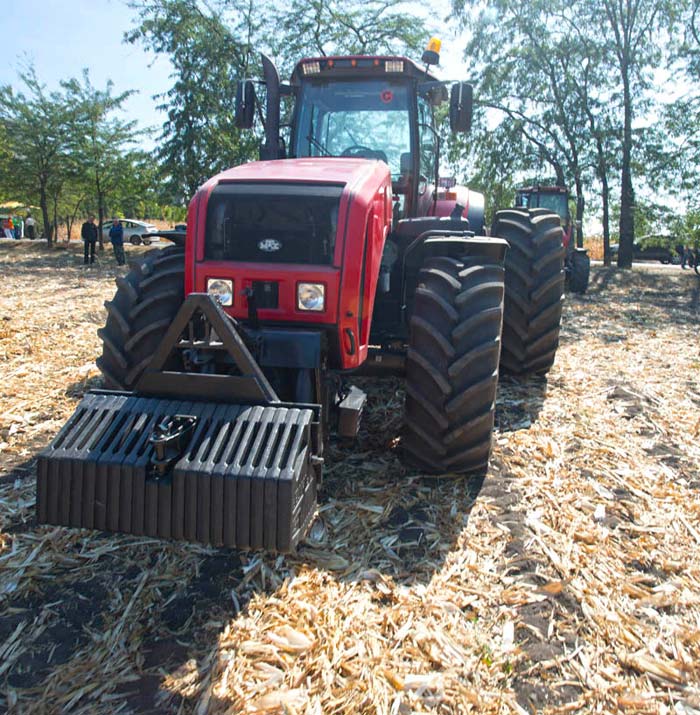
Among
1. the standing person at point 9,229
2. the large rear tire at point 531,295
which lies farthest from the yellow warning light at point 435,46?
the standing person at point 9,229

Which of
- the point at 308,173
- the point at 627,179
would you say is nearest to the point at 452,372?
the point at 308,173

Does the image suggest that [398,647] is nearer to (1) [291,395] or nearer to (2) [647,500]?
(1) [291,395]

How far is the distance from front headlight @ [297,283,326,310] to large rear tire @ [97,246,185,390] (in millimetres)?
943

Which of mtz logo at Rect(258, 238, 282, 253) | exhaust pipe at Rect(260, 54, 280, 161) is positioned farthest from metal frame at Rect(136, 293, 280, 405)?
exhaust pipe at Rect(260, 54, 280, 161)

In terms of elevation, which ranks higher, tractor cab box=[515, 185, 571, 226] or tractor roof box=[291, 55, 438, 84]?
tractor roof box=[291, 55, 438, 84]

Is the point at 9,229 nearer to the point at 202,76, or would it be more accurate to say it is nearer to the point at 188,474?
the point at 202,76

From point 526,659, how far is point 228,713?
3.90 ft

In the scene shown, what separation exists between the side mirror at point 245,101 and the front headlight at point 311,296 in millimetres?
2369

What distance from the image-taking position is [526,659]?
2.64 meters

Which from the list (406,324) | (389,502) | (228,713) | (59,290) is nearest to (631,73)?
(59,290)

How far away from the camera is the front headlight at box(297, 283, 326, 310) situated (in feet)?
11.5

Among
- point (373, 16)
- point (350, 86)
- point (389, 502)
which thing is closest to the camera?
point (389, 502)

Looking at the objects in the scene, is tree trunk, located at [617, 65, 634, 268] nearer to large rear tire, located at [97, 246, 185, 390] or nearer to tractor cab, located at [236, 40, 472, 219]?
tractor cab, located at [236, 40, 472, 219]

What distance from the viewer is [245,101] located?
17.4 ft
